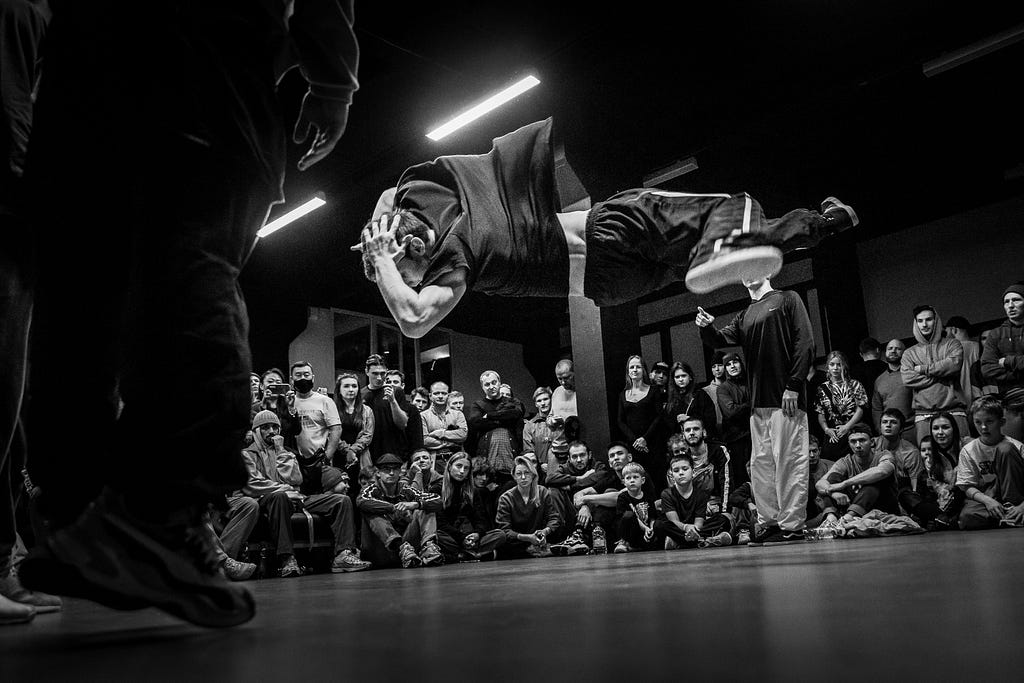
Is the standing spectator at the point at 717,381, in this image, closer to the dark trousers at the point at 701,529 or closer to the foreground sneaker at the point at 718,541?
the dark trousers at the point at 701,529

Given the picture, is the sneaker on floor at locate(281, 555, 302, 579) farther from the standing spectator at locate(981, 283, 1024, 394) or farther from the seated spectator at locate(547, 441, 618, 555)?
the standing spectator at locate(981, 283, 1024, 394)

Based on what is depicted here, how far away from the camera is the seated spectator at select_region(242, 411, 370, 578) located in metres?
5.02

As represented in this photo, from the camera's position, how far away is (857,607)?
3.08 ft

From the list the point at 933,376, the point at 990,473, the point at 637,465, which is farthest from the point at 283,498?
the point at 933,376

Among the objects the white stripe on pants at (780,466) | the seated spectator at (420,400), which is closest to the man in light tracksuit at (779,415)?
the white stripe on pants at (780,466)

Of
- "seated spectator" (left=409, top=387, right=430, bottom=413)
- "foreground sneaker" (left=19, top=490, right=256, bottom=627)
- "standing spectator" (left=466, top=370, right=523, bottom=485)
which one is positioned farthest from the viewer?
"seated spectator" (left=409, top=387, right=430, bottom=413)

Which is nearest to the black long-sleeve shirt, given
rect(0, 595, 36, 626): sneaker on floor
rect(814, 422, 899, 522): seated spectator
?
rect(814, 422, 899, 522): seated spectator

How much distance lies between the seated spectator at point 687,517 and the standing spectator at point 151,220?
430 centimetres

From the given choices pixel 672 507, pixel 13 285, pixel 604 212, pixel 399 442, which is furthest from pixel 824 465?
pixel 13 285

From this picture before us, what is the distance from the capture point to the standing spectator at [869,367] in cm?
646

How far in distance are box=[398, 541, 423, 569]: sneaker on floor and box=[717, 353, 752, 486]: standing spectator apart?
213cm

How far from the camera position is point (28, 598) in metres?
1.65

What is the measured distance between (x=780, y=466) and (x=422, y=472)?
2530 mm

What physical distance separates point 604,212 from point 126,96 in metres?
1.66
